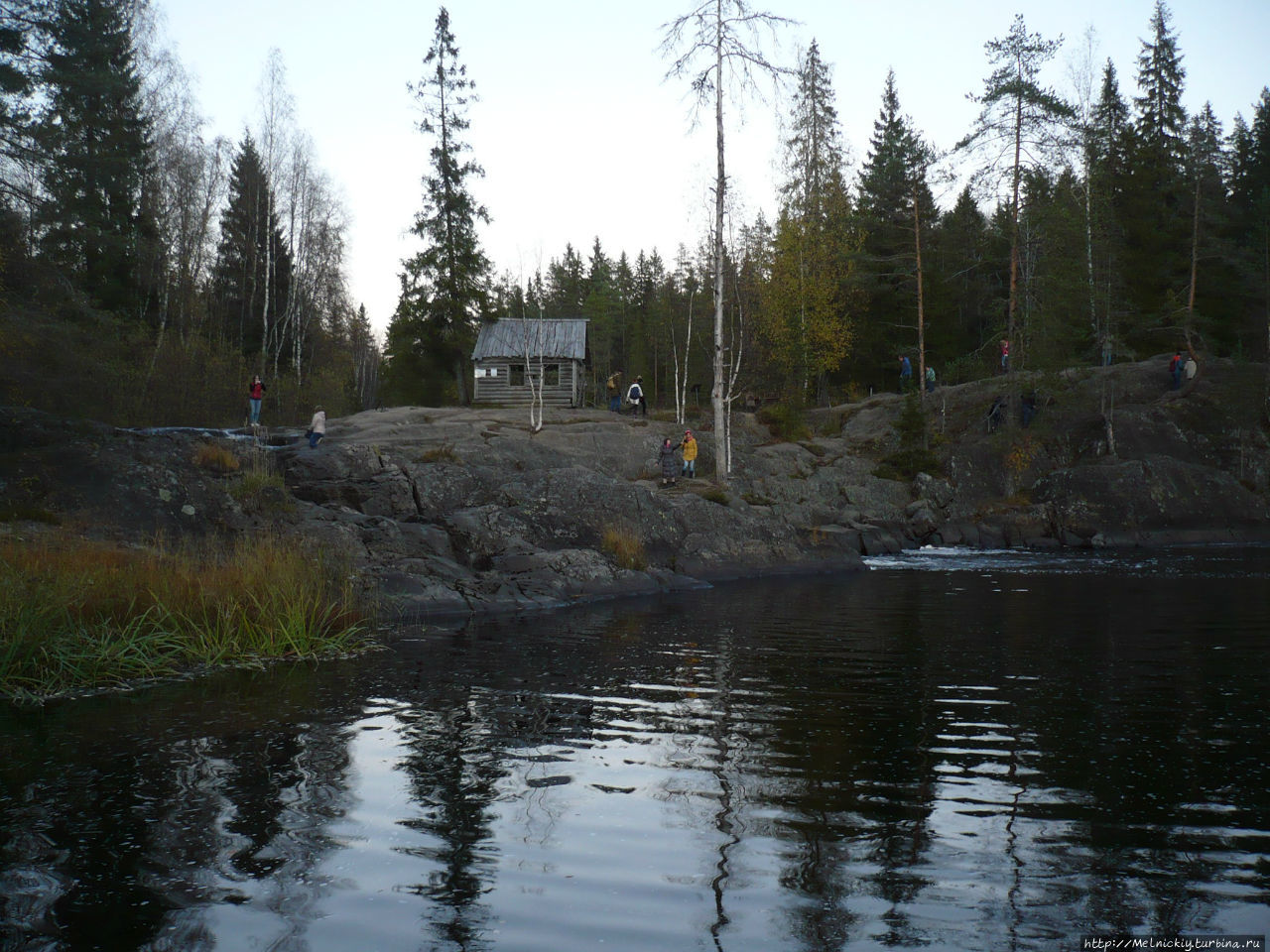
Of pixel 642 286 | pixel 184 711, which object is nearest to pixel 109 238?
pixel 184 711

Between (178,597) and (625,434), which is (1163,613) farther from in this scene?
(625,434)

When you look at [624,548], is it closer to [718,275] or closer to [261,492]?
[261,492]

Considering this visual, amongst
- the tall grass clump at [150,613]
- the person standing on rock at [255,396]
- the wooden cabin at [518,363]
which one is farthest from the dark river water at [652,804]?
the wooden cabin at [518,363]

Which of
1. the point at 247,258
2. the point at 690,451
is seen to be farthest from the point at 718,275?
the point at 247,258

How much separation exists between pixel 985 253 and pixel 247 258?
36.8 meters

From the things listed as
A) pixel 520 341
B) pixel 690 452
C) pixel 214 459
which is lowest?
pixel 214 459

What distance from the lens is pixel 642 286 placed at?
8012cm

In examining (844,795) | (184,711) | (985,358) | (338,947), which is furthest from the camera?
(985,358)

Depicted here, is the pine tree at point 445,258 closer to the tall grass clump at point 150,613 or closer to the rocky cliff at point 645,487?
the rocky cliff at point 645,487

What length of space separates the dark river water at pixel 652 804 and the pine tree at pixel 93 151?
59.8ft

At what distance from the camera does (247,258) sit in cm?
4184

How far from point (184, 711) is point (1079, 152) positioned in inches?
1419

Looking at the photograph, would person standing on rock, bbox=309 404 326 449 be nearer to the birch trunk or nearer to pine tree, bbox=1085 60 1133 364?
the birch trunk

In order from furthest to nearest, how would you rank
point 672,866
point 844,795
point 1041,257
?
1. point 1041,257
2. point 844,795
3. point 672,866
